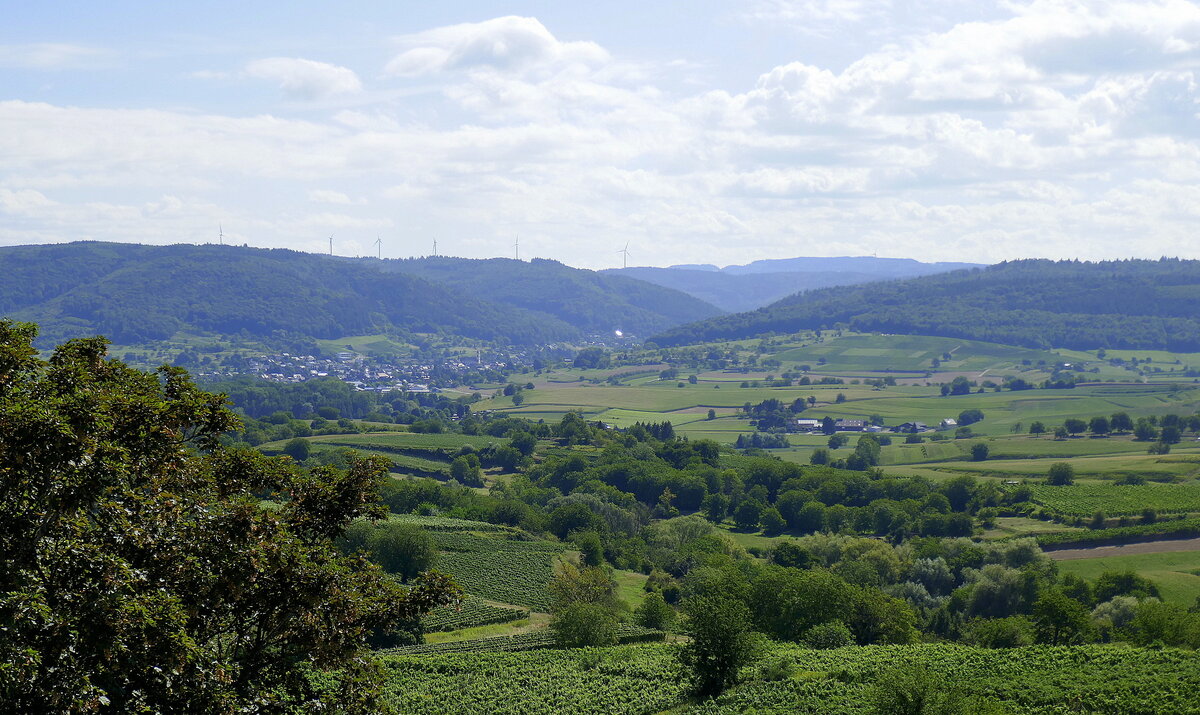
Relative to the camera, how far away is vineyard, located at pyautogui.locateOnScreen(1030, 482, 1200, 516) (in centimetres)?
10781

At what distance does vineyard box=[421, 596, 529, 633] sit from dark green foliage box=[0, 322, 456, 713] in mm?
52355

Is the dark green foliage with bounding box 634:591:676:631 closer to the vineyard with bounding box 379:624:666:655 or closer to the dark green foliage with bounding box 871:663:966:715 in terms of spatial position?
the vineyard with bounding box 379:624:666:655

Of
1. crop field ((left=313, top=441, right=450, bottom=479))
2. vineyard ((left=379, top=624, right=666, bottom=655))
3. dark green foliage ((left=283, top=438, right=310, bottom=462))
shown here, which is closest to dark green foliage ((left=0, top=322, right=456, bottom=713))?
vineyard ((left=379, top=624, right=666, bottom=655))

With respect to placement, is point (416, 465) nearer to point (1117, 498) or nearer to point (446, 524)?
point (446, 524)

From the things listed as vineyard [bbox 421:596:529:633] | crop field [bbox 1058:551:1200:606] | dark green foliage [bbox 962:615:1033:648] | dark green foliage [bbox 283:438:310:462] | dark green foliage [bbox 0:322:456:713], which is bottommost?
vineyard [bbox 421:596:529:633]

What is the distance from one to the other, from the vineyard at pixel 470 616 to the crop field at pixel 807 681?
39.1ft

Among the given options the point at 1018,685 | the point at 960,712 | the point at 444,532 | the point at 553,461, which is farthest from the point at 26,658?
the point at 553,461

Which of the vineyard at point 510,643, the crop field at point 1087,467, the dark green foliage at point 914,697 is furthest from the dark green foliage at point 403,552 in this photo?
the crop field at point 1087,467

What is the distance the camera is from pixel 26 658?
12.0m

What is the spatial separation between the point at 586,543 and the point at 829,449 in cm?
9988

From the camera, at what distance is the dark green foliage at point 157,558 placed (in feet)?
42.1

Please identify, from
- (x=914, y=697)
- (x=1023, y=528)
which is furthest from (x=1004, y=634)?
(x=1023, y=528)

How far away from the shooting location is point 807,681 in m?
49.4

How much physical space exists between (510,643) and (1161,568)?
64.0 metres
